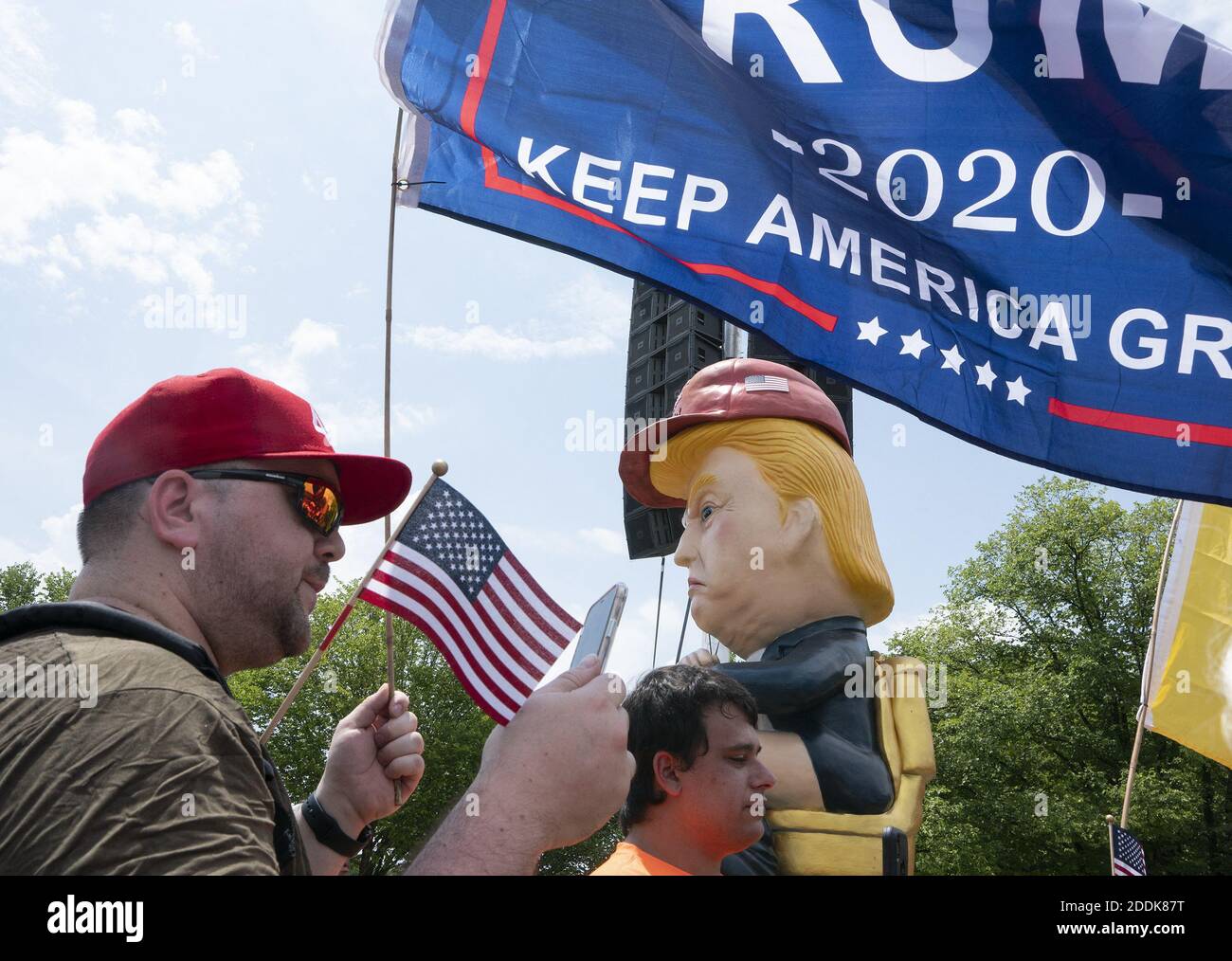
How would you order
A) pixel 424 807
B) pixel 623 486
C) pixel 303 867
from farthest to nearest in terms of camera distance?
pixel 424 807
pixel 623 486
pixel 303 867

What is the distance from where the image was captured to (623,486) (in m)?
5.12

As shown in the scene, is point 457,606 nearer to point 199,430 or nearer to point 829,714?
point 199,430

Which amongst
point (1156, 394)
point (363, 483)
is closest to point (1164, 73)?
point (1156, 394)

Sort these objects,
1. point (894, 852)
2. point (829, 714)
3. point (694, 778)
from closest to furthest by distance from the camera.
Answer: point (694, 778) → point (894, 852) → point (829, 714)

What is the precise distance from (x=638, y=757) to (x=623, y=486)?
1751 millimetres

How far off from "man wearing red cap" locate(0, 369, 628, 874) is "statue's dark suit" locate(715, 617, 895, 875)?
181 cm

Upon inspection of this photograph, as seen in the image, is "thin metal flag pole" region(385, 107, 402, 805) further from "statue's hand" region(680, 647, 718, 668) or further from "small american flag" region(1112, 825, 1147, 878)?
"small american flag" region(1112, 825, 1147, 878)

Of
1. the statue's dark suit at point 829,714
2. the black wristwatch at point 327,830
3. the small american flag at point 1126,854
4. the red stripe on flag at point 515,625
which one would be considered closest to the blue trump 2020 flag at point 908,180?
the statue's dark suit at point 829,714

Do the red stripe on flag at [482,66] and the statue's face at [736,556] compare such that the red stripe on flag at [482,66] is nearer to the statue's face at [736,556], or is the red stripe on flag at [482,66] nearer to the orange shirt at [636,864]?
the statue's face at [736,556]

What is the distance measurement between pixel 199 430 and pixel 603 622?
1339 mm

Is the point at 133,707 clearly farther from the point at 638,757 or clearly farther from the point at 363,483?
the point at 638,757

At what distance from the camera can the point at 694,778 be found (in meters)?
3.52

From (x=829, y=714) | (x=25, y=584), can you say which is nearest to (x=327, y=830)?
(x=829, y=714)

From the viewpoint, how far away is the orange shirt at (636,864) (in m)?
3.24
